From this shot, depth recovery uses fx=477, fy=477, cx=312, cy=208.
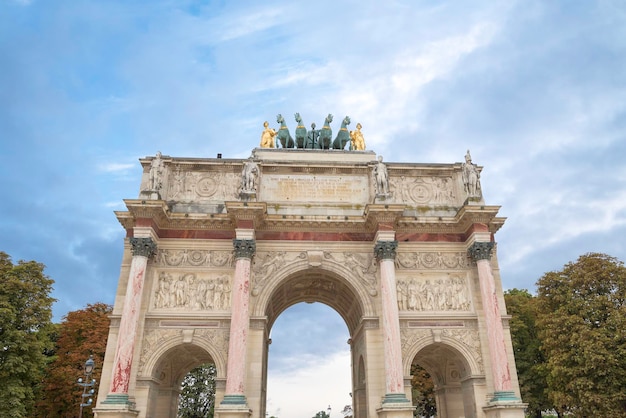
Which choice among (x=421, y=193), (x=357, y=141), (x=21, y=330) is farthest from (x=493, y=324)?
(x=21, y=330)

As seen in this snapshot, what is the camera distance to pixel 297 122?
2786 cm

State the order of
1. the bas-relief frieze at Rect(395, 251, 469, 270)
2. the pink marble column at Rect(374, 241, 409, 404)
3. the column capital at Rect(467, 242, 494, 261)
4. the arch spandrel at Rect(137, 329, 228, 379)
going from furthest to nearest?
the bas-relief frieze at Rect(395, 251, 469, 270) < the column capital at Rect(467, 242, 494, 261) < the arch spandrel at Rect(137, 329, 228, 379) < the pink marble column at Rect(374, 241, 409, 404)

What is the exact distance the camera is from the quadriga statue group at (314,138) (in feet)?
88.4

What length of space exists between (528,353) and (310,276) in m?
20.3

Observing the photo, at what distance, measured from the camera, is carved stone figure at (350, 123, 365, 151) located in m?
26.9

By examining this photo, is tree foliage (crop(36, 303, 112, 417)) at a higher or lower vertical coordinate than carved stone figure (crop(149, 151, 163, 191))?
lower

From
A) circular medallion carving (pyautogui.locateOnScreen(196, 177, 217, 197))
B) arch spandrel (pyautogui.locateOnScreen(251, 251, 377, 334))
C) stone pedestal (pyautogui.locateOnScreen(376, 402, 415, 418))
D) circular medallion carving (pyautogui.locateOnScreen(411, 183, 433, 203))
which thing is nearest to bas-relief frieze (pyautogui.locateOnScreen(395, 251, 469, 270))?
arch spandrel (pyautogui.locateOnScreen(251, 251, 377, 334))

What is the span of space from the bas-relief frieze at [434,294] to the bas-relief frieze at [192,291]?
8143 mm

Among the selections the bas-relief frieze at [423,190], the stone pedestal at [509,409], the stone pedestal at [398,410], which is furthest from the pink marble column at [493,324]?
the stone pedestal at [398,410]

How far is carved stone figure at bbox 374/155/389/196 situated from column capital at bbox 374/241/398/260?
2.46 m

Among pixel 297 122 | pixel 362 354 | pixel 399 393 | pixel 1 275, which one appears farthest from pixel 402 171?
pixel 1 275

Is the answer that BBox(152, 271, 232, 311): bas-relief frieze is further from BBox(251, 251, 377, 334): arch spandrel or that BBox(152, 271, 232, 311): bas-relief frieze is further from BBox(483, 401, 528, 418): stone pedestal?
BBox(483, 401, 528, 418): stone pedestal

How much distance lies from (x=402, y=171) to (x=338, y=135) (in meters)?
4.49

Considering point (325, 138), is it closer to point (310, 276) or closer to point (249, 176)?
point (249, 176)
